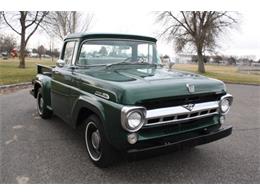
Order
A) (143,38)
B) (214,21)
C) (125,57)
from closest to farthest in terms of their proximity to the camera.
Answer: (125,57)
(143,38)
(214,21)

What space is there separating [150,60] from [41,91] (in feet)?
9.17

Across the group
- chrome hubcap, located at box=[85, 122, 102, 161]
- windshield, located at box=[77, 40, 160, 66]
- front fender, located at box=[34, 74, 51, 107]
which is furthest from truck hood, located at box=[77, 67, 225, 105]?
front fender, located at box=[34, 74, 51, 107]

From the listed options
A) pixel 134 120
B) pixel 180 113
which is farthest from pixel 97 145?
pixel 180 113

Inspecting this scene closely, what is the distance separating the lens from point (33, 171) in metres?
3.23

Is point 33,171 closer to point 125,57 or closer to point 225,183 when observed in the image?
point 125,57

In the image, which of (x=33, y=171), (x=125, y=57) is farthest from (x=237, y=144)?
(x=33, y=171)

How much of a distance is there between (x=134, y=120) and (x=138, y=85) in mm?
424

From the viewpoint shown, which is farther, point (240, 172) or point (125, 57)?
point (125, 57)

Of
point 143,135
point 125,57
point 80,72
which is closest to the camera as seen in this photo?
point 143,135

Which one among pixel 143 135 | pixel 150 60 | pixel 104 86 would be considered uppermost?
A: pixel 150 60

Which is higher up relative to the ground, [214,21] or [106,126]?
[214,21]

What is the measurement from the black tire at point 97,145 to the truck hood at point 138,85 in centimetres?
48

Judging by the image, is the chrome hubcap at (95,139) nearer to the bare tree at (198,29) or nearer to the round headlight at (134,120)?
the round headlight at (134,120)

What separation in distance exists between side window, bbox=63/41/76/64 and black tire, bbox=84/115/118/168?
4.46ft
